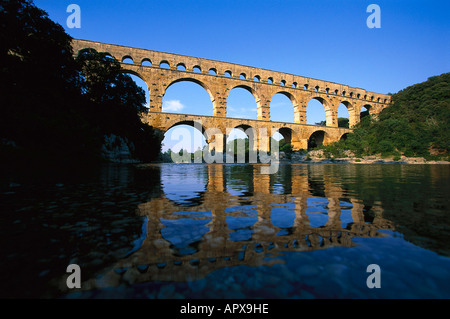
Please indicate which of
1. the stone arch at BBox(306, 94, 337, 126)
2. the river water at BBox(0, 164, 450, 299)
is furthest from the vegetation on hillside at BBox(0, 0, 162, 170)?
the stone arch at BBox(306, 94, 337, 126)

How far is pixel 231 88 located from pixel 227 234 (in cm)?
2407

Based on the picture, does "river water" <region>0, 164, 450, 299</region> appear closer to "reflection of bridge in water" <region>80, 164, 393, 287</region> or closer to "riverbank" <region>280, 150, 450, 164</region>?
"reflection of bridge in water" <region>80, 164, 393, 287</region>

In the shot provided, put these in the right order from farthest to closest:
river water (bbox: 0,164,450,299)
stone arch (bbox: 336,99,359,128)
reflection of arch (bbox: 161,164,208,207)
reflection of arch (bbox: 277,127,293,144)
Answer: stone arch (bbox: 336,99,359,128) → reflection of arch (bbox: 277,127,293,144) → reflection of arch (bbox: 161,164,208,207) → river water (bbox: 0,164,450,299)

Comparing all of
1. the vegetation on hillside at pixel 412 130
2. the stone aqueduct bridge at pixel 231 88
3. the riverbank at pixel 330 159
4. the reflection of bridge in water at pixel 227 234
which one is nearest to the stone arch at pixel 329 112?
the stone aqueduct bridge at pixel 231 88

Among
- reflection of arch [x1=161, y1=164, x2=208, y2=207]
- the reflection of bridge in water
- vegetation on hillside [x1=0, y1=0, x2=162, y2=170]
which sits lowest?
the reflection of bridge in water

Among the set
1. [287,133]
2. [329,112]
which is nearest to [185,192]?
[287,133]

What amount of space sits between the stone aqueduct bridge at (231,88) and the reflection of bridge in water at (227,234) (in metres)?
19.4

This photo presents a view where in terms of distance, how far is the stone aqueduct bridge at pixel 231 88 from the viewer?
20.5m

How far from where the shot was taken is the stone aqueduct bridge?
2053 cm

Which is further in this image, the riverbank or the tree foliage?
the tree foliage

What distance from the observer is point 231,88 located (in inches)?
942

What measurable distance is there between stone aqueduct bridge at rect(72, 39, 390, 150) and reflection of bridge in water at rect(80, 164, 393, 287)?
1939 cm

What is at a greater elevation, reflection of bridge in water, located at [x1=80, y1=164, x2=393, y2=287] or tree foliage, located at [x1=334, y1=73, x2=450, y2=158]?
tree foliage, located at [x1=334, y1=73, x2=450, y2=158]

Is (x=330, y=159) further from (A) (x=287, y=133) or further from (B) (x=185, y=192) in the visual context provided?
(B) (x=185, y=192)
